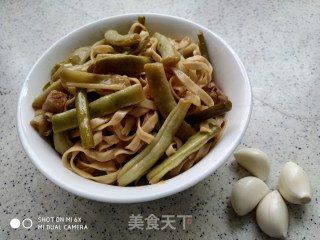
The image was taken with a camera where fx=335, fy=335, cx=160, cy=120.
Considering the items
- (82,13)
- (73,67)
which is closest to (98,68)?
(73,67)

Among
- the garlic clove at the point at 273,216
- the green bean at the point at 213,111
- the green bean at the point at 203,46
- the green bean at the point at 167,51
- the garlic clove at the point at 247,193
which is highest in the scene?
the green bean at the point at 167,51

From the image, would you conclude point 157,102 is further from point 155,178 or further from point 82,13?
point 82,13

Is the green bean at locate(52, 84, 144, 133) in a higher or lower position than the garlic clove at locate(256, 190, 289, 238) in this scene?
higher

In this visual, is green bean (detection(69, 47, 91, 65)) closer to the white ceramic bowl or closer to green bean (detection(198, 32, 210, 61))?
the white ceramic bowl

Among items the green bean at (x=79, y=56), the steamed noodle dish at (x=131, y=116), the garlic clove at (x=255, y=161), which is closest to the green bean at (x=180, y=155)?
the steamed noodle dish at (x=131, y=116)

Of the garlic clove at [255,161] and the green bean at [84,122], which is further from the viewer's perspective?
the garlic clove at [255,161]

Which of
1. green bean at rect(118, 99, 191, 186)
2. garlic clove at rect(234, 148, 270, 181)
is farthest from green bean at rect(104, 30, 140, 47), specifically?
garlic clove at rect(234, 148, 270, 181)

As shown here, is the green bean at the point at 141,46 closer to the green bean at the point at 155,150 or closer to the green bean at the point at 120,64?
the green bean at the point at 120,64

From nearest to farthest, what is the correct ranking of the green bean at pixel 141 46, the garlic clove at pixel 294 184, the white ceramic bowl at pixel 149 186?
the white ceramic bowl at pixel 149 186
the garlic clove at pixel 294 184
the green bean at pixel 141 46

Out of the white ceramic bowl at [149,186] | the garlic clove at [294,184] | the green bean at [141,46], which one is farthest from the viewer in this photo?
the green bean at [141,46]
